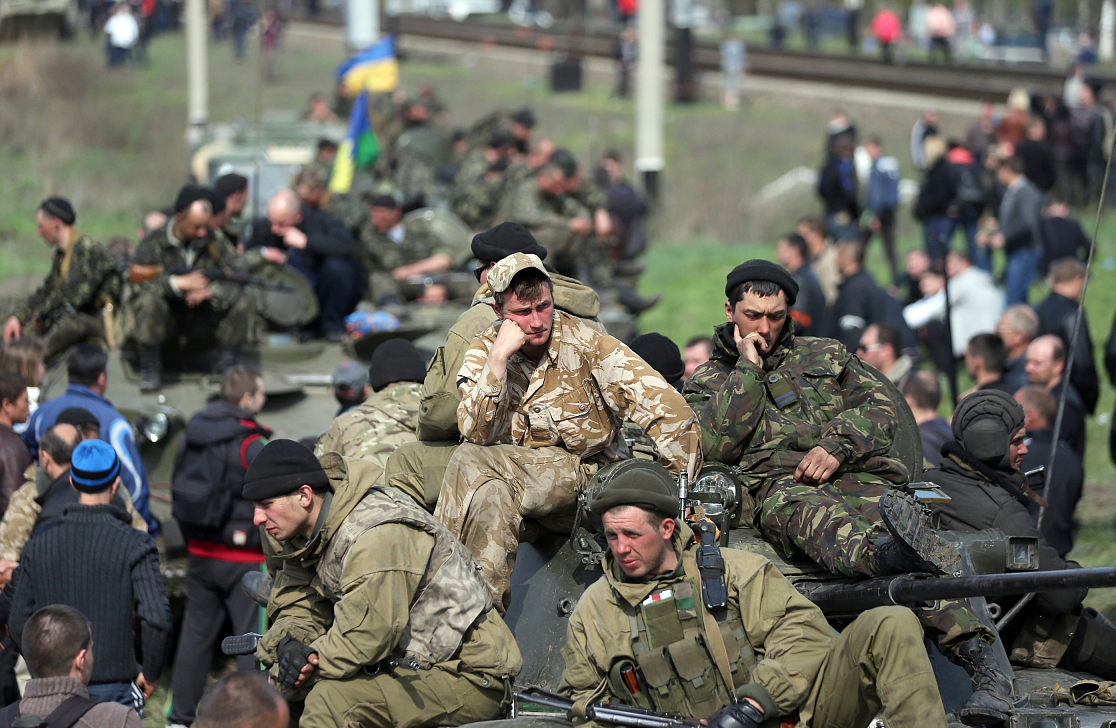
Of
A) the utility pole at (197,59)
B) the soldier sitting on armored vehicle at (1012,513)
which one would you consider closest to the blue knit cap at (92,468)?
the soldier sitting on armored vehicle at (1012,513)

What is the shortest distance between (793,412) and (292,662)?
2.54 meters

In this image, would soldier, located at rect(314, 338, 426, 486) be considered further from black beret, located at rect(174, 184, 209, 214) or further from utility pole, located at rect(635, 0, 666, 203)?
utility pole, located at rect(635, 0, 666, 203)

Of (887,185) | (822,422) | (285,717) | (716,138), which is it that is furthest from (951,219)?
(716,138)

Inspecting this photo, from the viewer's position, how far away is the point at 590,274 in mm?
14297

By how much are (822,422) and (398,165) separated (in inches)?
454

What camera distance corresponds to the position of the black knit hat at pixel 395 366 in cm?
788

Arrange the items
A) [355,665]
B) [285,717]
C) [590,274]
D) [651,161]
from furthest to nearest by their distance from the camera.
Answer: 1. [651,161]
2. [590,274]
3. [355,665]
4. [285,717]

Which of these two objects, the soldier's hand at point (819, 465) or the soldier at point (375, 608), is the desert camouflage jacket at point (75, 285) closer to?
the soldier at point (375, 608)

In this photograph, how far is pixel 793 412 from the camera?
6.56 meters

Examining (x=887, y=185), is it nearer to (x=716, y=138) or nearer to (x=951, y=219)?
(x=951, y=219)

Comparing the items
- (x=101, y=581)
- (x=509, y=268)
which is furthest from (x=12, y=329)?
(x=509, y=268)

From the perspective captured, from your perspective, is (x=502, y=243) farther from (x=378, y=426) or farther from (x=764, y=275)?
(x=378, y=426)

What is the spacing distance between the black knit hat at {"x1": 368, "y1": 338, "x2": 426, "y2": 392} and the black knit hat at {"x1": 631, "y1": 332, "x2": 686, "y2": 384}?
124 cm

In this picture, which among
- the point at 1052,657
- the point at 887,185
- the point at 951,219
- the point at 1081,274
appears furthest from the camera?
the point at 887,185
